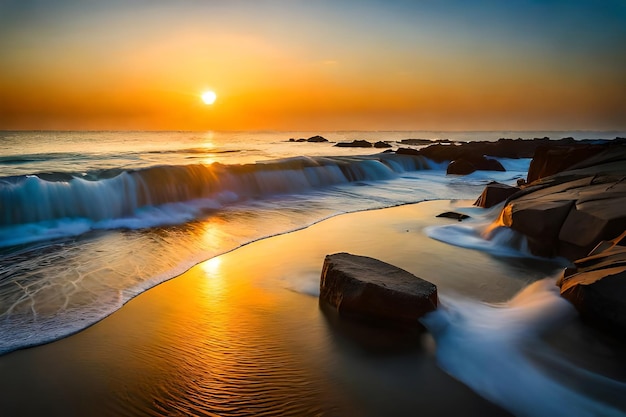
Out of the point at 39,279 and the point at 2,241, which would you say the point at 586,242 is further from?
the point at 2,241

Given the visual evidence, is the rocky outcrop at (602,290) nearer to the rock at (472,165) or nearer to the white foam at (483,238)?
the white foam at (483,238)

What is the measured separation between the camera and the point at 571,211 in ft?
19.0

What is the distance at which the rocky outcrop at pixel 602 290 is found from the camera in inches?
142

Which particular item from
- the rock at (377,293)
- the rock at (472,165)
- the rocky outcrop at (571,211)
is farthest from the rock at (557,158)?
the rock at (472,165)

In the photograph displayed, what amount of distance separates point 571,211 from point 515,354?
3.39 metres

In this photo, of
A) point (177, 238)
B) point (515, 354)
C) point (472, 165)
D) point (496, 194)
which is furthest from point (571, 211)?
point (472, 165)

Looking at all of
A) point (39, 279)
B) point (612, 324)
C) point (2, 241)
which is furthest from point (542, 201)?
point (2, 241)

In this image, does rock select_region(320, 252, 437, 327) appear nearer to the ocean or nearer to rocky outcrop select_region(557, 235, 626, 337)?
the ocean

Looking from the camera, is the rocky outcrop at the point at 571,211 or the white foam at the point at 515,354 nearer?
the white foam at the point at 515,354

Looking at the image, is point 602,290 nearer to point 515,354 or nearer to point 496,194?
point 515,354

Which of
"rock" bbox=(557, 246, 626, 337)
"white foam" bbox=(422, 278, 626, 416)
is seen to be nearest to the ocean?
"white foam" bbox=(422, 278, 626, 416)

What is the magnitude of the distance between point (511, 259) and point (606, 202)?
5.20 ft

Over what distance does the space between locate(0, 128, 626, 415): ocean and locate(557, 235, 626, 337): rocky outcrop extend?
0.82 ft

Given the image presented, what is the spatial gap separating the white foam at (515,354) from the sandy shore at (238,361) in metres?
0.21
